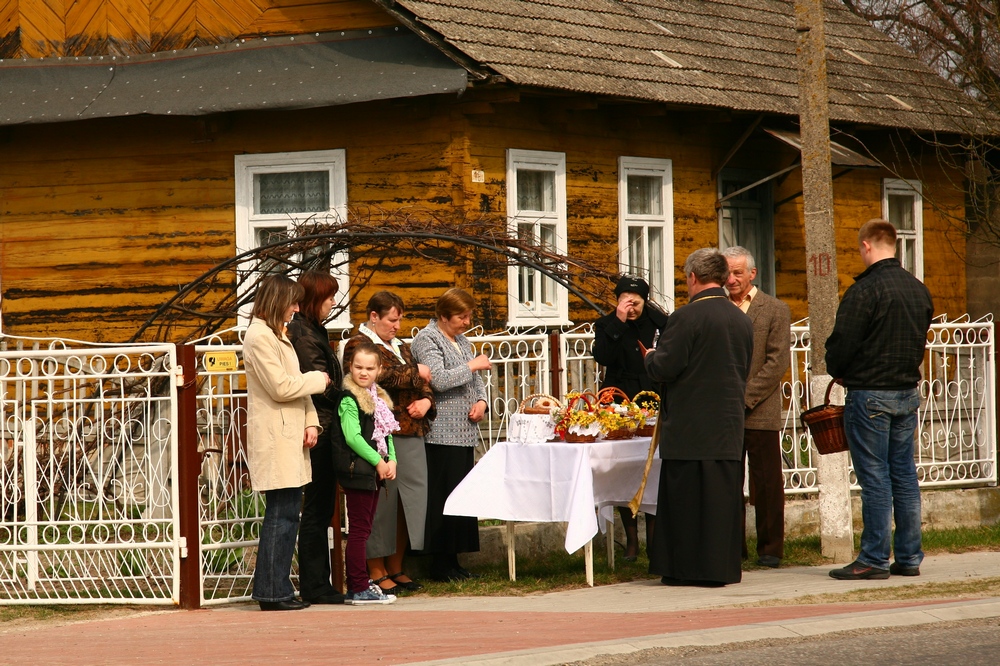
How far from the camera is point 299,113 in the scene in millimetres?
13242

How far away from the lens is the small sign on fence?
8.17 meters

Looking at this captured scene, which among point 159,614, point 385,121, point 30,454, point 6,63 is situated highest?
point 6,63

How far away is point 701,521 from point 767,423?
1252 mm

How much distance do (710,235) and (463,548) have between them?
23.4 feet

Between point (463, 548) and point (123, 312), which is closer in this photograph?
point (463, 548)

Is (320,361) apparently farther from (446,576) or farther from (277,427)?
(446,576)

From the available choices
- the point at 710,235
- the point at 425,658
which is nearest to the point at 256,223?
the point at 710,235

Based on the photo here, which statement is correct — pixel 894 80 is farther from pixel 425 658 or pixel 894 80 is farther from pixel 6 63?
pixel 425 658

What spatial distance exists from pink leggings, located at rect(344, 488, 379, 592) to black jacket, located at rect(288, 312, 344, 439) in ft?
1.35

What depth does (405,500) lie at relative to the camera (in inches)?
334

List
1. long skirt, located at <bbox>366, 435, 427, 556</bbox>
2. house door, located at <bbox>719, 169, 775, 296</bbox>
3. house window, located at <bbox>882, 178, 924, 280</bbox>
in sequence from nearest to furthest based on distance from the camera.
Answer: long skirt, located at <bbox>366, 435, 427, 556</bbox> → house door, located at <bbox>719, 169, 775, 296</bbox> → house window, located at <bbox>882, 178, 924, 280</bbox>

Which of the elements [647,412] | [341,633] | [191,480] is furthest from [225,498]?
[647,412]

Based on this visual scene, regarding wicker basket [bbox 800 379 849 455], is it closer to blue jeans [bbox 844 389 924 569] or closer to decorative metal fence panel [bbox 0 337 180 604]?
blue jeans [bbox 844 389 924 569]

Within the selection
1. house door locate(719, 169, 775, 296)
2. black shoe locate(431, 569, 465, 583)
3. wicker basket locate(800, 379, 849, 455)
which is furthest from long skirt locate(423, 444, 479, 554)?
house door locate(719, 169, 775, 296)
